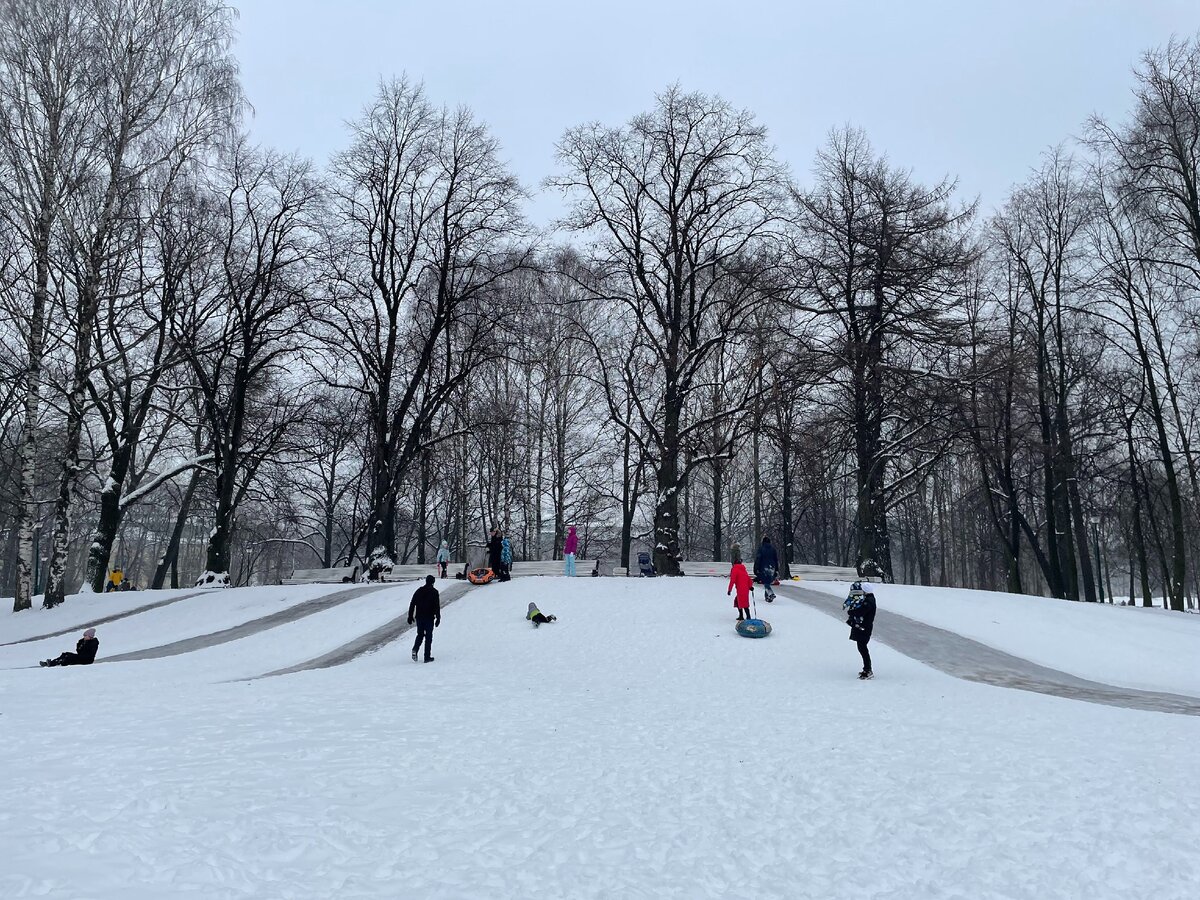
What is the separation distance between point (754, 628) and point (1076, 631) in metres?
7.68

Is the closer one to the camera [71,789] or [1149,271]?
[71,789]

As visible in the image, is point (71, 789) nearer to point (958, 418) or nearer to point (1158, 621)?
point (1158, 621)

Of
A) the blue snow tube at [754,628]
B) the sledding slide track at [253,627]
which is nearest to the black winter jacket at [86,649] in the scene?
the sledding slide track at [253,627]

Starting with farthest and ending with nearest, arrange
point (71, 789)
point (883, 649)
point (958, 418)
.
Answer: point (958, 418) < point (883, 649) < point (71, 789)

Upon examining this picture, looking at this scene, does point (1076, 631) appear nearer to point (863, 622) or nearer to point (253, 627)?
point (863, 622)

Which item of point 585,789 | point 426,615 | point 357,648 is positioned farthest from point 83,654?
point 585,789

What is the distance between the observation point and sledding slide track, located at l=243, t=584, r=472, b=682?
1410 cm

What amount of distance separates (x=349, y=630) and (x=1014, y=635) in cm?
1496

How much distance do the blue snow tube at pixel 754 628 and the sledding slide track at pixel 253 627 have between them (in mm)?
11028

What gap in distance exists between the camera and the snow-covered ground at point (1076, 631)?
14.4 metres

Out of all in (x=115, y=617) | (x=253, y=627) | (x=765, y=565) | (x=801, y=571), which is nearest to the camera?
(x=253, y=627)

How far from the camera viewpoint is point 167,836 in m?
5.55

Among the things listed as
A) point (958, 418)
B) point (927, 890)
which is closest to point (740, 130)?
point (958, 418)

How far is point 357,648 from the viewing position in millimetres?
16016
